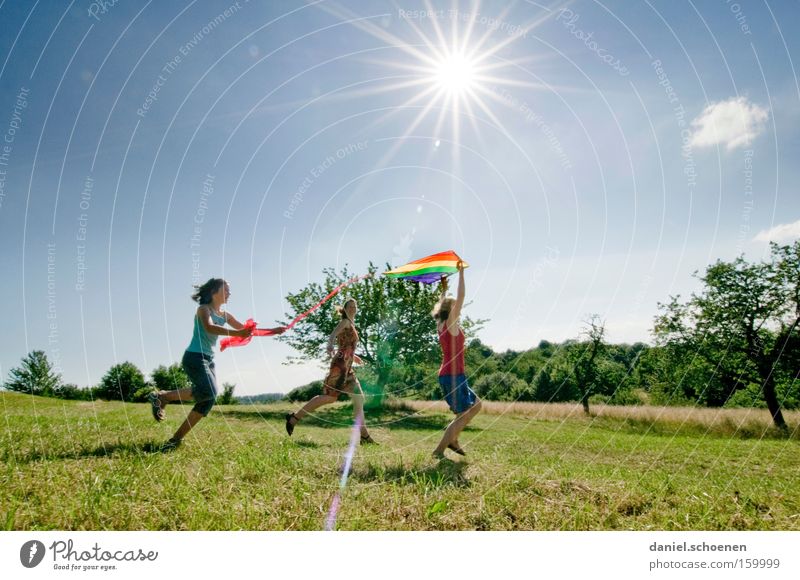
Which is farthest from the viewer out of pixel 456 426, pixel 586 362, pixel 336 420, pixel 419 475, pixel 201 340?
pixel 586 362

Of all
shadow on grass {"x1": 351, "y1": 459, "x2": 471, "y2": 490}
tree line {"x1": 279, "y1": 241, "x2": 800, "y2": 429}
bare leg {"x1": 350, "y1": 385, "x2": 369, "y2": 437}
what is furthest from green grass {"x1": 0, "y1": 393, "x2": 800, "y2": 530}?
tree line {"x1": 279, "y1": 241, "x2": 800, "y2": 429}

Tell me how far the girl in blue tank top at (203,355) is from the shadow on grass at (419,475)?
2699mm

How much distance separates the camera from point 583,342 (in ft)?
140

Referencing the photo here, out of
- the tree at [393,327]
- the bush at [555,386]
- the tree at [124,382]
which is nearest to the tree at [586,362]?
the bush at [555,386]

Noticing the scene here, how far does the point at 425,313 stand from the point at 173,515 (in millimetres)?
25312

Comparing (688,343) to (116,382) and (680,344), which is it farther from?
(116,382)

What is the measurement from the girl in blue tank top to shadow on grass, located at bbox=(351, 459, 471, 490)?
2.70 meters

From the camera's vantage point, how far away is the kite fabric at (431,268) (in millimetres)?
7595

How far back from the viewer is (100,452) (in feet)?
17.3

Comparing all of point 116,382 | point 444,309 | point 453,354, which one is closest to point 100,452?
point 453,354

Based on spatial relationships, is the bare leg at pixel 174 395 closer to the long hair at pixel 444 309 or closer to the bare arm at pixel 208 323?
the bare arm at pixel 208 323

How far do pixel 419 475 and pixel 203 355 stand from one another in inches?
146

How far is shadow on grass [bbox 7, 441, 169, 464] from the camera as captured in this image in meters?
4.84
